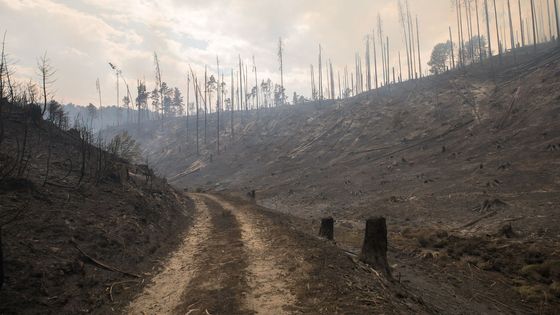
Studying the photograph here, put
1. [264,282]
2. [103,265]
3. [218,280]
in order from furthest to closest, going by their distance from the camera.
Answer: [103,265] < [218,280] < [264,282]

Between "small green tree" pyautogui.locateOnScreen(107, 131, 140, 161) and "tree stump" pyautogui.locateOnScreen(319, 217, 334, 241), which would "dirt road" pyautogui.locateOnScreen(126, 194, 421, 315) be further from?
"small green tree" pyautogui.locateOnScreen(107, 131, 140, 161)

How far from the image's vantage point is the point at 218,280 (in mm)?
8219

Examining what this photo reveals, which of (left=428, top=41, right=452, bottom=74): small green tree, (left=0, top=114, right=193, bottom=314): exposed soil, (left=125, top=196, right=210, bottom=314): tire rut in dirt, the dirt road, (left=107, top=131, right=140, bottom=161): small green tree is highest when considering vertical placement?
(left=428, top=41, right=452, bottom=74): small green tree

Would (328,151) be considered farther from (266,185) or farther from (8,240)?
(8,240)

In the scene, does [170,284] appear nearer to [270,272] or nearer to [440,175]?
[270,272]

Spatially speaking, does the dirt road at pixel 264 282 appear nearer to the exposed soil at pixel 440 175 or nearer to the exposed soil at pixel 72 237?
the exposed soil at pixel 72 237

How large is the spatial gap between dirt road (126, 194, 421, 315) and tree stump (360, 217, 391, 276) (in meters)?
0.96

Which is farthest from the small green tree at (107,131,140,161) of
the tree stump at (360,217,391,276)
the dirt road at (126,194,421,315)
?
the tree stump at (360,217,391,276)

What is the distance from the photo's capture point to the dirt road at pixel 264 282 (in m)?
6.55

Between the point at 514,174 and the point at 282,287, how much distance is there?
2269 centimetres

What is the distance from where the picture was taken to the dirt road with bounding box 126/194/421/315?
21.5 ft

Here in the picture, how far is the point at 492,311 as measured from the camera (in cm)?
867

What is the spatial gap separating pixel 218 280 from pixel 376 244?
5.17 meters

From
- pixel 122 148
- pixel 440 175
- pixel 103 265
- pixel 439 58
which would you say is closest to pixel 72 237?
pixel 103 265
